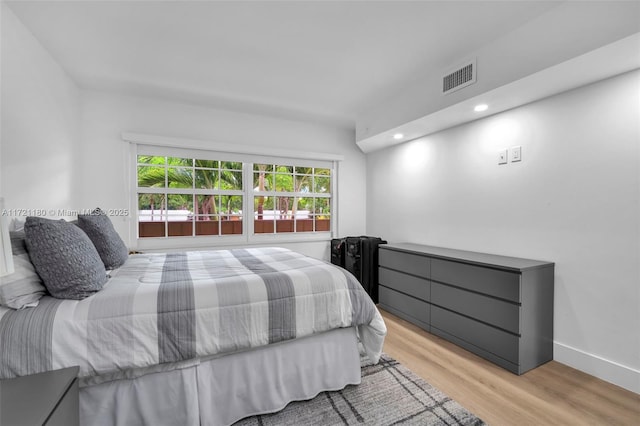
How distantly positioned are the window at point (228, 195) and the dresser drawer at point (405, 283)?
1289mm

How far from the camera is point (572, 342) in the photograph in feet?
7.06

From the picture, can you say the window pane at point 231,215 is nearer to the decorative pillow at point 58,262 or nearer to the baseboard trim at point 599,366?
the decorative pillow at point 58,262

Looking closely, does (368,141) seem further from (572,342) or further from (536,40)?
(572,342)

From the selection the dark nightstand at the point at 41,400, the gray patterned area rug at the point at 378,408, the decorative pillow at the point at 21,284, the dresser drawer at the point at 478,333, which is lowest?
the gray patterned area rug at the point at 378,408

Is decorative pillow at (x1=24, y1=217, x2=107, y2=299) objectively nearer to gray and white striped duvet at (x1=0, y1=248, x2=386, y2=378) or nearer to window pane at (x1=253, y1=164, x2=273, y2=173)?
gray and white striped duvet at (x1=0, y1=248, x2=386, y2=378)

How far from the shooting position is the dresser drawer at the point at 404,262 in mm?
2824

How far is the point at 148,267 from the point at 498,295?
2594 millimetres

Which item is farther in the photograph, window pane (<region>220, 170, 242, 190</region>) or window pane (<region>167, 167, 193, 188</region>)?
window pane (<region>220, 170, 242, 190</region>)

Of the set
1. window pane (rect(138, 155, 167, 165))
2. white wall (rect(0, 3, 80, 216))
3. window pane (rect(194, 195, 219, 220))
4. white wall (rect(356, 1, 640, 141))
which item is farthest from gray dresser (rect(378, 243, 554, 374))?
white wall (rect(0, 3, 80, 216))

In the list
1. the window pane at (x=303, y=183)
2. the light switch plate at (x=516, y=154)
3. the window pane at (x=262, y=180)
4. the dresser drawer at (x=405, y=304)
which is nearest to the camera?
the light switch plate at (x=516, y=154)

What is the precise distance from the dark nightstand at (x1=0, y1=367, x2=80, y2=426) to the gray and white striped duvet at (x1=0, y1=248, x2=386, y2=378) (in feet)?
0.61

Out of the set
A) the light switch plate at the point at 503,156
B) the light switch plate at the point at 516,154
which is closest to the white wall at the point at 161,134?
the light switch plate at the point at 503,156

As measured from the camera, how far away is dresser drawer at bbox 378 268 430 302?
282 cm

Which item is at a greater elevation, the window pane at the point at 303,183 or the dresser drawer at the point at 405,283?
the window pane at the point at 303,183
